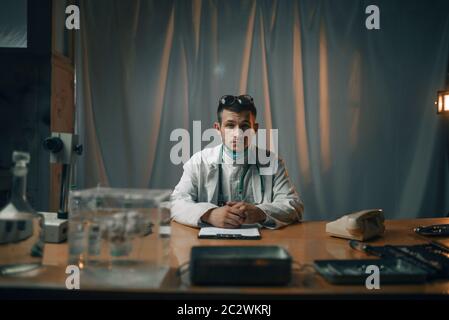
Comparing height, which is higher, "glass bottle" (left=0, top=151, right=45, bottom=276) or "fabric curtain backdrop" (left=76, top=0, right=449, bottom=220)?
"fabric curtain backdrop" (left=76, top=0, right=449, bottom=220)

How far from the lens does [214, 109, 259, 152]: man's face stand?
2.06 m

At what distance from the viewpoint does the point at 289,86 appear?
296 centimetres

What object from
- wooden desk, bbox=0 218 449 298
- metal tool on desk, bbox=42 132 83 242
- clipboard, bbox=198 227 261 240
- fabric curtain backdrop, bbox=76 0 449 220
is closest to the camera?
wooden desk, bbox=0 218 449 298

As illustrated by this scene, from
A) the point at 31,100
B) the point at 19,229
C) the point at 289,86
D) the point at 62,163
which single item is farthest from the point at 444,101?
the point at 31,100

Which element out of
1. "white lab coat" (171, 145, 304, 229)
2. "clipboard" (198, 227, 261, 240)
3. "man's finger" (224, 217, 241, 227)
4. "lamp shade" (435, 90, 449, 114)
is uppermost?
"lamp shade" (435, 90, 449, 114)

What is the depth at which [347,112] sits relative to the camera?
2.99 meters

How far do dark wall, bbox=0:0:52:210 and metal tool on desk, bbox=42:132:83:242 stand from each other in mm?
802

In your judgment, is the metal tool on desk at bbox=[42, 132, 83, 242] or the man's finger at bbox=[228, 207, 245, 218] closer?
the metal tool on desk at bbox=[42, 132, 83, 242]

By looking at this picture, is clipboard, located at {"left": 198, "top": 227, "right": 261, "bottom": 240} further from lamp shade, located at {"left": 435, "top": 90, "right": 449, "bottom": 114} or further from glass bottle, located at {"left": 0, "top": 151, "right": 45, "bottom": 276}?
lamp shade, located at {"left": 435, "top": 90, "right": 449, "bottom": 114}

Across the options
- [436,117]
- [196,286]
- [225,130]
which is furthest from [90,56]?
[436,117]

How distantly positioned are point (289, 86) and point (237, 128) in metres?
1.09

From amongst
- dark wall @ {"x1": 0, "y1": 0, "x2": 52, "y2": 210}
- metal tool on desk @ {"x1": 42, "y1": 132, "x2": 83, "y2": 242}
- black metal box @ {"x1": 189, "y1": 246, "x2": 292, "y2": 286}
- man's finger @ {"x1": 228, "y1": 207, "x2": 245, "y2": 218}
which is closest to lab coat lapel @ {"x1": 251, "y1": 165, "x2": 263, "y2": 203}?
man's finger @ {"x1": 228, "y1": 207, "x2": 245, "y2": 218}

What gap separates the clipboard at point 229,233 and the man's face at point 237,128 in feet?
2.38

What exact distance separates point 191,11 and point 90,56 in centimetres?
90
